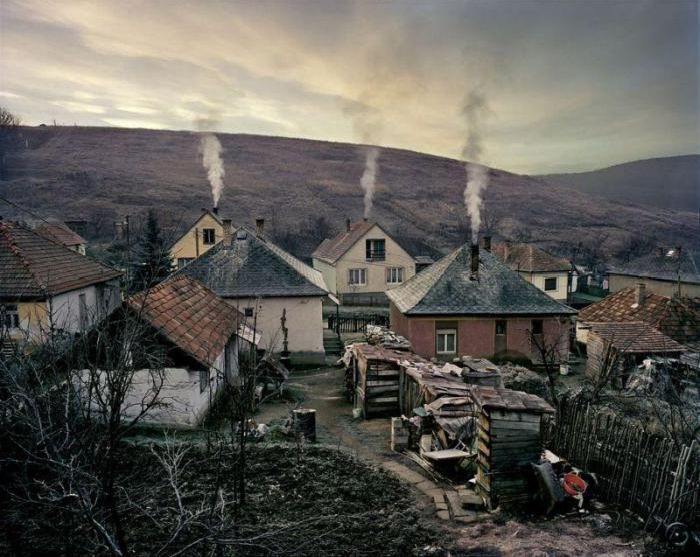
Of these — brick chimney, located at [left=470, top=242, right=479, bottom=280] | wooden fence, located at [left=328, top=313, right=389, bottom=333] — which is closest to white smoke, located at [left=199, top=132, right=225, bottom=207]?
wooden fence, located at [left=328, top=313, right=389, bottom=333]

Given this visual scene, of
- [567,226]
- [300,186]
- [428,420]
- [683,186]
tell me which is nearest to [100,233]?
[300,186]

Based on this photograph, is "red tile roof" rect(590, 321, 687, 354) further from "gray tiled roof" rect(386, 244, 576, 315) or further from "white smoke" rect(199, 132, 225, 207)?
"white smoke" rect(199, 132, 225, 207)

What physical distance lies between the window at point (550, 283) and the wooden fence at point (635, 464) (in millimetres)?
33232

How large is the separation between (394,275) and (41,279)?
1201 inches

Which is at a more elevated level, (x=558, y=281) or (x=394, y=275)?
(x=394, y=275)

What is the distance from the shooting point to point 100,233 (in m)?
64.9

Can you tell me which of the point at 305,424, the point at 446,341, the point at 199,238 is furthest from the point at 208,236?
the point at 305,424

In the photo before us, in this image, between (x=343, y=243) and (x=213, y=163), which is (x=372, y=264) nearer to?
(x=343, y=243)

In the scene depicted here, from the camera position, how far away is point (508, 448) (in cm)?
880

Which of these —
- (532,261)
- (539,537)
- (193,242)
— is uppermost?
(193,242)

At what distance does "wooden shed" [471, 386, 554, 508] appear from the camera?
8.70 metres

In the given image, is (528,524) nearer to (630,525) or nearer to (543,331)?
(630,525)

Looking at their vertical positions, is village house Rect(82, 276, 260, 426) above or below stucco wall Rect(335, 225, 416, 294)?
below

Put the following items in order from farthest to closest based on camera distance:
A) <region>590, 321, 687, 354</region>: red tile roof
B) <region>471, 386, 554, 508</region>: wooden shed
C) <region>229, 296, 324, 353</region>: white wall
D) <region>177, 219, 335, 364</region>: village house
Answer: <region>229, 296, 324, 353</region>: white wall
<region>177, 219, 335, 364</region>: village house
<region>590, 321, 687, 354</region>: red tile roof
<region>471, 386, 554, 508</region>: wooden shed
